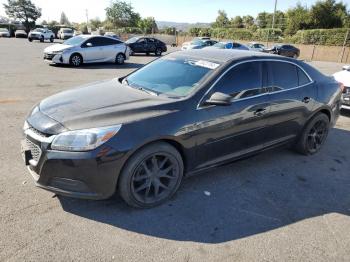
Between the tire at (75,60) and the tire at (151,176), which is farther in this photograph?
the tire at (75,60)

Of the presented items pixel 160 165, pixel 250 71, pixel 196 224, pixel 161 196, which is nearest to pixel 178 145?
pixel 160 165

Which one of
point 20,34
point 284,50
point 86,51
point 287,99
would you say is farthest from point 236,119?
point 20,34

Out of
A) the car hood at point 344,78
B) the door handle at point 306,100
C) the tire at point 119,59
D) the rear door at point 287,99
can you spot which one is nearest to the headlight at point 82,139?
the rear door at point 287,99

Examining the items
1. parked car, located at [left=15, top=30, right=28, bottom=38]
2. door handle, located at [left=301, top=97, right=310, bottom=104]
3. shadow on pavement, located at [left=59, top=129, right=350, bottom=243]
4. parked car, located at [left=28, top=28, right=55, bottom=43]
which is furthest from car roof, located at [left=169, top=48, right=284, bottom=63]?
parked car, located at [left=15, top=30, right=28, bottom=38]

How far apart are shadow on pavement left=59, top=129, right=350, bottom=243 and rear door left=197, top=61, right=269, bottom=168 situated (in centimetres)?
40

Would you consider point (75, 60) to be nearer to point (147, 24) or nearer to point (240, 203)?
point (240, 203)

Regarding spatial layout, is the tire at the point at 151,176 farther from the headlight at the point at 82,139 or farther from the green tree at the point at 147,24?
the green tree at the point at 147,24

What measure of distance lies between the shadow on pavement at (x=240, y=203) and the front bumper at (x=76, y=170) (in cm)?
34

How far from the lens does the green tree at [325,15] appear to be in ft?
153

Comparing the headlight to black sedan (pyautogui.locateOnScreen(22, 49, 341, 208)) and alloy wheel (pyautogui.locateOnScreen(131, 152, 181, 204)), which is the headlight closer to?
black sedan (pyautogui.locateOnScreen(22, 49, 341, 208))

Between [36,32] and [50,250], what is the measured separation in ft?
129

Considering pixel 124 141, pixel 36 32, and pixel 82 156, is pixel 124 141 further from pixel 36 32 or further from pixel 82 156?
pixel 36 32

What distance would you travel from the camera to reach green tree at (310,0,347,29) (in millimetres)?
46781

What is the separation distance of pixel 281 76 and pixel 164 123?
84.3 inches
